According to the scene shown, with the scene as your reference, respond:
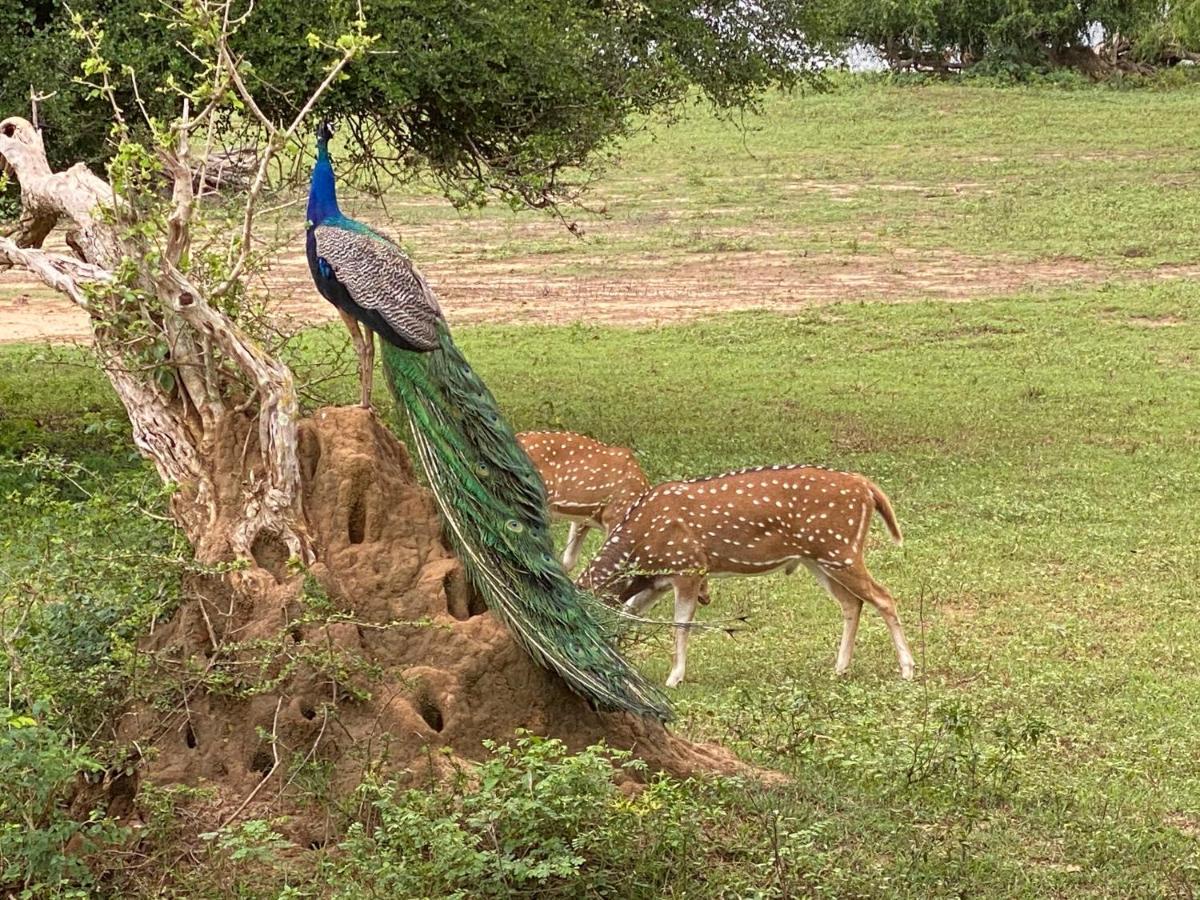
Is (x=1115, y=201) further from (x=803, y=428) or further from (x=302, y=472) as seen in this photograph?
(x=302, y=472)

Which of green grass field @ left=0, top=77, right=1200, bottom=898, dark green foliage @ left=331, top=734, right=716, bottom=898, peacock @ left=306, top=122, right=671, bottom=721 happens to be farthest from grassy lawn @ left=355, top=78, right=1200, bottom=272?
dark green foliage @ left=331, top=734, right=716, bottom=898

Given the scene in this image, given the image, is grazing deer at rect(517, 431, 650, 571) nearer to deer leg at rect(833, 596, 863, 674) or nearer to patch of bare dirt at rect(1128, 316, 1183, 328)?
deer leg at rect(833, 596, 863, 674)

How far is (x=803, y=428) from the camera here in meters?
14.8

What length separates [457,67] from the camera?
12.2 meters

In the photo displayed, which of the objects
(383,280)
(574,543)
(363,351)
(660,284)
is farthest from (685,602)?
(660,284)

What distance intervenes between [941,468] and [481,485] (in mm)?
7674

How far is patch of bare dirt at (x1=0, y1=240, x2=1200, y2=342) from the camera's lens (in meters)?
20.5

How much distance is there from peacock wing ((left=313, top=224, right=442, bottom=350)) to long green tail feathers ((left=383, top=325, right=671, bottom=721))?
0.11 meters

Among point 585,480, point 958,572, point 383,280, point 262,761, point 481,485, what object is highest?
point 383,280

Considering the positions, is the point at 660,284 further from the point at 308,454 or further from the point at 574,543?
the point at 308,454

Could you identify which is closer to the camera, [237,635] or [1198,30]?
[237,635]

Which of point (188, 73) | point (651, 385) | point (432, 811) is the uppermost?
point (188, 73)

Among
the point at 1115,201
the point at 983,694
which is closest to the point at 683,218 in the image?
the point at 1115,201

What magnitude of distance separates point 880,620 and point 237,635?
4974 millimetres
